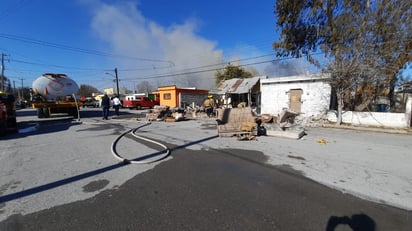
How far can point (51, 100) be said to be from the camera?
15.7m

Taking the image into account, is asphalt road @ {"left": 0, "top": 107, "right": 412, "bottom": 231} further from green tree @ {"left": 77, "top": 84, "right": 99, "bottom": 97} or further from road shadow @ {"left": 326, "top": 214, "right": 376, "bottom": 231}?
green tree @ {"left": 77, "top": 84, "right": 99, "bottom": 97}

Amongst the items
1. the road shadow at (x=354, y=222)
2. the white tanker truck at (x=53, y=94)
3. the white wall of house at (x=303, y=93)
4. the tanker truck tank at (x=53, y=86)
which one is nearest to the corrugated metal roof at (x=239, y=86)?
the white wall of house at (x=303, y=93)

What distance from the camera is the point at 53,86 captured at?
14805 millimetres

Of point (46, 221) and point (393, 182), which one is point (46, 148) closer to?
point (46, 221)

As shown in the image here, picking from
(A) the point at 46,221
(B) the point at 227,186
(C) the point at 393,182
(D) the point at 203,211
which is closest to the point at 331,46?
(C) the point at 393,182

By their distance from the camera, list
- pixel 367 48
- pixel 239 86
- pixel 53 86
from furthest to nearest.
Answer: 1. pixel 239 86
2. pixel 53 86
3. pixel 367 48

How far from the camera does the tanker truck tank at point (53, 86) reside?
1437 cm

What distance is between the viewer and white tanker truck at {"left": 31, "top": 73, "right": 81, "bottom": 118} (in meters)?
14.3

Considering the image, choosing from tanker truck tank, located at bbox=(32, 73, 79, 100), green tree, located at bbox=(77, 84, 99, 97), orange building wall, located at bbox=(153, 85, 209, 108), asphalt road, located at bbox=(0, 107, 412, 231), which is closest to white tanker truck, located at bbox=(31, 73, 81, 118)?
tanker truck tank, located at bbox=(32, 73, 79, 100)

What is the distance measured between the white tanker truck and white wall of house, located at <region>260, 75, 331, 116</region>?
49.3 feet

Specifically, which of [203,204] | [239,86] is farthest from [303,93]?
[203,204]

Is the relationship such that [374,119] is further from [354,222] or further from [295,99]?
[354,222]

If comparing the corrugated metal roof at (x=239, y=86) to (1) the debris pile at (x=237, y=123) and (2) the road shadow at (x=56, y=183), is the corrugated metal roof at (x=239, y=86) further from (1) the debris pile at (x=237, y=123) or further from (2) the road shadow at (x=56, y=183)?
(2) the road shadow at (x=56, y=183)

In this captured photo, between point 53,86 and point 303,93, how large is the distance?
62.5 ft
